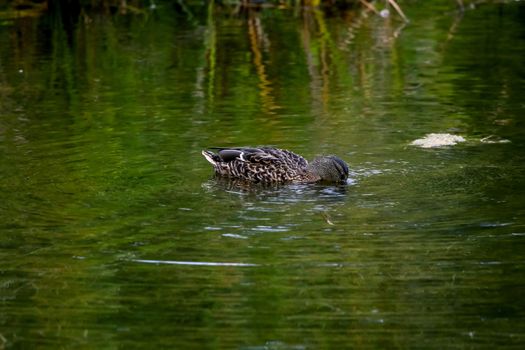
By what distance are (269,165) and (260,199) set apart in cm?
76

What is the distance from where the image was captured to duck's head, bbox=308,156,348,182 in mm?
10773

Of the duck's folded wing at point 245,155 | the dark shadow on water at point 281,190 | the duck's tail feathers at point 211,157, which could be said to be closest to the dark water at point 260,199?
the dark shadow on water at point 281,190

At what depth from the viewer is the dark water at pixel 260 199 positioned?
7309mm

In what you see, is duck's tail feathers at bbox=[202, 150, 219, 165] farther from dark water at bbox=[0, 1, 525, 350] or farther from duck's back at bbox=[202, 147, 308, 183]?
dark water at bbox=[0, 1, 525, 350]

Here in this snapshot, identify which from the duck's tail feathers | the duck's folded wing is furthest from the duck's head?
A: the duck's tail feathers

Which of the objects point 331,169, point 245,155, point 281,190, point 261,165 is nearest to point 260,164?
point 261,165

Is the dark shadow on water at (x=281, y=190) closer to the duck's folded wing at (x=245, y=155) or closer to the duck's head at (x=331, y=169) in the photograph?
the duck's head at (x=331, y=169)

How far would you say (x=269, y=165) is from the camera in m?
11.1

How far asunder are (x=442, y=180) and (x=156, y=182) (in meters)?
2.46

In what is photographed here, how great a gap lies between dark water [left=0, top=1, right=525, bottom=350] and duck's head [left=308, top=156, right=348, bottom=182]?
13cm

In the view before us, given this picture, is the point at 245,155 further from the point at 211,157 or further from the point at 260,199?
the point at 260,199

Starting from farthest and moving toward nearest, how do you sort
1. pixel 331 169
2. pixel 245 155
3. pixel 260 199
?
pixel 245 155
pixel 331 169
pixel 260 199

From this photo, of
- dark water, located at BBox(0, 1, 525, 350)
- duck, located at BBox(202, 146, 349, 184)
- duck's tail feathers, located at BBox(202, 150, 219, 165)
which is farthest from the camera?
duck's tail feathers, located at BBox(202, 150, 219, 165)

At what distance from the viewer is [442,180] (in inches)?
421
